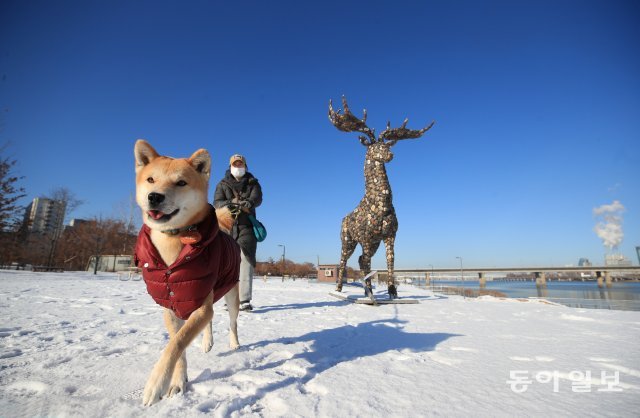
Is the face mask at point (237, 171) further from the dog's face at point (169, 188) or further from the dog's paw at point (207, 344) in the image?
the dog's paw at point (207, 344)

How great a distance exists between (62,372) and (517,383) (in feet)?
10.4

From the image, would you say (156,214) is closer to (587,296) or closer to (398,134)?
(398,134)

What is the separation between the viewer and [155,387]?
151cm

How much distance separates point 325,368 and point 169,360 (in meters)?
1.15

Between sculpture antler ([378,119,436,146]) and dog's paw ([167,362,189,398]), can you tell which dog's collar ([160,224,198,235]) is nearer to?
dog's paw ([167,362,189,398])

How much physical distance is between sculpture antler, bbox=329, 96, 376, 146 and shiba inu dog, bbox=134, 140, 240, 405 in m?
5.77

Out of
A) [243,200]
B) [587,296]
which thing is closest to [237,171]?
[243,200]

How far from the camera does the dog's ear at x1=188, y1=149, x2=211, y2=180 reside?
2.14m

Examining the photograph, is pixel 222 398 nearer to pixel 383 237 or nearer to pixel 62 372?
pixel 62 372

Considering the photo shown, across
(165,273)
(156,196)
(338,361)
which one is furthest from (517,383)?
(156,196)

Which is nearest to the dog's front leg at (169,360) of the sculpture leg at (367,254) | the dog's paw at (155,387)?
the dog's paw at (155,387)

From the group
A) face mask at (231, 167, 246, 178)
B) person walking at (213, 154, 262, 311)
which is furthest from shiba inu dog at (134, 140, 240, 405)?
face mask at (231, 167, 246, 178)

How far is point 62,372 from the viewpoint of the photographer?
1848 mm

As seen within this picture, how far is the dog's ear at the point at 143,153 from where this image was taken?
2.06 metres
